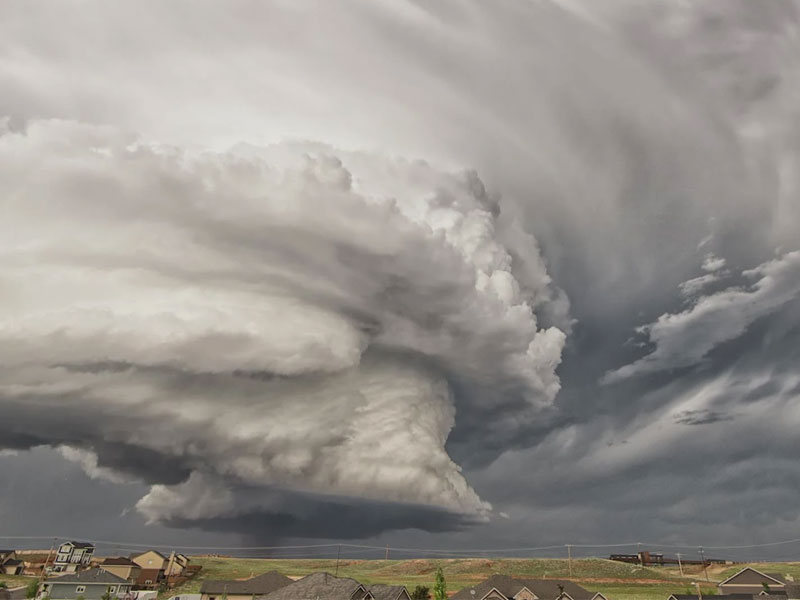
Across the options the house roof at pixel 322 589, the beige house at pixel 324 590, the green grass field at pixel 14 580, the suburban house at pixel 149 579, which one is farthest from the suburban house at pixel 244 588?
the green grass field at pixel 14 580

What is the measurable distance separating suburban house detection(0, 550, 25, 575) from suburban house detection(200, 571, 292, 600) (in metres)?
83.7

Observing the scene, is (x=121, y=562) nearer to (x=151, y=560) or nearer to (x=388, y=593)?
(x=151, y=560)

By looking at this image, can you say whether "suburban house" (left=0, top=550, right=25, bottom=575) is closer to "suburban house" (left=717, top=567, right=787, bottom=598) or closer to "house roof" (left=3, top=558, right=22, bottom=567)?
"house roof" (left=3, top=558, right=22, bottom=567)

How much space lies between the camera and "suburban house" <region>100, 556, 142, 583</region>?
151000mm

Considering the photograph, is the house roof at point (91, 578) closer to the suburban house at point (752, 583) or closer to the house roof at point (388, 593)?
the house roof at point (388, 593)

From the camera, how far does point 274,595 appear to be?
104 m

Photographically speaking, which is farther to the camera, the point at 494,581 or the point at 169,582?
the point at 169,582

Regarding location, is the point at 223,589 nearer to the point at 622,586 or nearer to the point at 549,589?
the point at 549,589

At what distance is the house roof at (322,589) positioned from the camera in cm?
9388

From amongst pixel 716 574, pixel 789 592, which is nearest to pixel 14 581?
pixel 789 592

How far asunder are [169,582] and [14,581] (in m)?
39.6

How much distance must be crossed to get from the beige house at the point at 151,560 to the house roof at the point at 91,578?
2277 centimetres

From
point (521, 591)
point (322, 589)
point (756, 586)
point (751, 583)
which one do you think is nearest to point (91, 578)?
point (322, 589)

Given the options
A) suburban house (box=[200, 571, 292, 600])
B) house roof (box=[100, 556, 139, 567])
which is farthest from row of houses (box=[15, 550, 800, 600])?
house roof (box=[100, 556, 139, 567])
